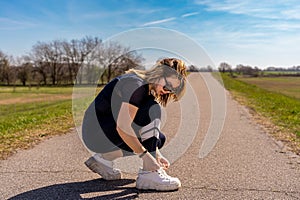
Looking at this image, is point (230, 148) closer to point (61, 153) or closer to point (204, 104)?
point (61, 153)

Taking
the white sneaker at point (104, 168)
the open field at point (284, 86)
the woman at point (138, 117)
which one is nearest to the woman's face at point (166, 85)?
the woman at point (138, 117)

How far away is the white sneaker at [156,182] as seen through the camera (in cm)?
339

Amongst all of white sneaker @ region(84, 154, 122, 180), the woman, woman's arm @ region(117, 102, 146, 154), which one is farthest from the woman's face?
white sneaker @ region(84, 154, 122, 180)

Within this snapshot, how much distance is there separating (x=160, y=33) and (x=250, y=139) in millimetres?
3402

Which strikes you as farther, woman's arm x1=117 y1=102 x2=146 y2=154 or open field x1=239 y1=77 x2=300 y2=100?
open field x1=239 y1=77 x2=300 y2=100

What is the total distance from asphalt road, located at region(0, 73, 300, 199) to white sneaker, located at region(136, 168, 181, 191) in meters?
0.07

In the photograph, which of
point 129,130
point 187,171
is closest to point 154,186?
point 129,130

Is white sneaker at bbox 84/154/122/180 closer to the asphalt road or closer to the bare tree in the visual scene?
the asphalt road

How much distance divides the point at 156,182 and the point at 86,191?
2.29 ft

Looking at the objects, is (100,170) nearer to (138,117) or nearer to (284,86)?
(138,117)

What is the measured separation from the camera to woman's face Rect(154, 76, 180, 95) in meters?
3.43

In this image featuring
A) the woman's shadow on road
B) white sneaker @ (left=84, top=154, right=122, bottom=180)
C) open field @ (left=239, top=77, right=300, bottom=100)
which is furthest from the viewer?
open field @ (left=239, top=77, right=300, bottom=100)

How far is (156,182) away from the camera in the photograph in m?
3.40

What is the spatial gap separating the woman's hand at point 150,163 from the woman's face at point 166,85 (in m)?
0.65
